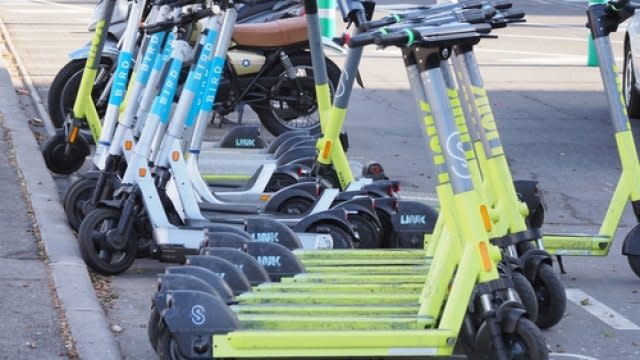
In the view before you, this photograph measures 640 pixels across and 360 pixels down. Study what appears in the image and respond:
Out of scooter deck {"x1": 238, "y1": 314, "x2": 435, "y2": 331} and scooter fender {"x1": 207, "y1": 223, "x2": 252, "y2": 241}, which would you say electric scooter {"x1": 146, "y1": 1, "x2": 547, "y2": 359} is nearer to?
scooter deck {"x1": 238, "y1": 314, "x2": 435, "y2": 331}

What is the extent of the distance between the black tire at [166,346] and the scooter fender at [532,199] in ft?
8.91

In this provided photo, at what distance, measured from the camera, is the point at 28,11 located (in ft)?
82.0

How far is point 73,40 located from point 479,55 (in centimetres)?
559

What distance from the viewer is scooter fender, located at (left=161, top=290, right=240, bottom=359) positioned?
603cm

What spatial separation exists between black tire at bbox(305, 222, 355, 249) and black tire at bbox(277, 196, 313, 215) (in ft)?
2.35

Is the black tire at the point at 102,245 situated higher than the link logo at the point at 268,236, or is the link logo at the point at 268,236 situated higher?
the link logo at the point at 268,236

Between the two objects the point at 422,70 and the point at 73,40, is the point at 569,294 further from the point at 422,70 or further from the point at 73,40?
the point at 73,40

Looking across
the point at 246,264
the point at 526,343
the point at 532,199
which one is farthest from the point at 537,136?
the point at 526,343

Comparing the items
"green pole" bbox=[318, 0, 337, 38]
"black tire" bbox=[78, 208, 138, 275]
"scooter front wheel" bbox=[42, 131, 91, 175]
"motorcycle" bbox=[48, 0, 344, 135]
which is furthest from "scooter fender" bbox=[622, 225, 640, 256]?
"green pole" bbox=[318, 0, 337, 38]

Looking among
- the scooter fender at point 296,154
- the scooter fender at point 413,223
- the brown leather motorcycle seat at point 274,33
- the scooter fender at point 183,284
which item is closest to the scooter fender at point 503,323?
the scooter fender at point 183,284

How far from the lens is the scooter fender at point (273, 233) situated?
25.2 feet

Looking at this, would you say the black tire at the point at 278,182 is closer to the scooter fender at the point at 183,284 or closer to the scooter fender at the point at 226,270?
the scooter fender at the point at 226,270

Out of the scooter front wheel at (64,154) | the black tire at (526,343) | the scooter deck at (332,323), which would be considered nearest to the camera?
the black tire at (526,343)

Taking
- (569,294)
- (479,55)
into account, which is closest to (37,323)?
(569,294)
